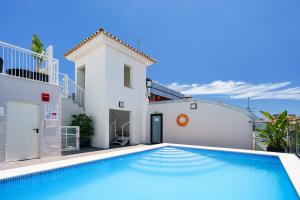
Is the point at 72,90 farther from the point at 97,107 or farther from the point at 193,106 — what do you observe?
the point at 193,106

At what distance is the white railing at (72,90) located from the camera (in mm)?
10493

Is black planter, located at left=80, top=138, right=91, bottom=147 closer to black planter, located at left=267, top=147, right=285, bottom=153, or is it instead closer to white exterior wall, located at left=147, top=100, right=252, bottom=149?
white exterior wall, located at left=147, top=100, right=252, bottom=149

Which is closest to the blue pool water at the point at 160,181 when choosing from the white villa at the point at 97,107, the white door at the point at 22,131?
the white door at the point at 22,131

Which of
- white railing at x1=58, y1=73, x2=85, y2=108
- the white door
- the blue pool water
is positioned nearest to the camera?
the blue pool water

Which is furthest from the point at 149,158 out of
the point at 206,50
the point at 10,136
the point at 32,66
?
the point at 206,50

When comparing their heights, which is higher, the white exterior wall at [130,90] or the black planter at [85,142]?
the white exterior wall at [130,90]

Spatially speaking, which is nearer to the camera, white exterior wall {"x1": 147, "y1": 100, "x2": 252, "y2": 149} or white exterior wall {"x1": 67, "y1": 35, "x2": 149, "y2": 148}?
white exterior wall {"x1": 67, "y1": 35, "x2": 149, "y2": 148}

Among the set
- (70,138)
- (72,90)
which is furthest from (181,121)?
(72,90)

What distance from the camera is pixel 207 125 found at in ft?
38.2

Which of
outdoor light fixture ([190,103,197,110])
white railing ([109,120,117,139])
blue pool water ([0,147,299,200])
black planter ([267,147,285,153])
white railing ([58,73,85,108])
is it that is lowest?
blue pool water ([0,147,299,200])

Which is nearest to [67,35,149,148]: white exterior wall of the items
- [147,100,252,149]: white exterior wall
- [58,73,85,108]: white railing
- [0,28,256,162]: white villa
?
[0,28,256,162]: white villa

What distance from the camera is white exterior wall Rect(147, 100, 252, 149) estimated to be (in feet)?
34.7

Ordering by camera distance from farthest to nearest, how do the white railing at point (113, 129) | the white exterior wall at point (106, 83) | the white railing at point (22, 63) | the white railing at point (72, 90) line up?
the white railing at point (113, 129), the white railing at point (72, 90), the white exterior wall at point (106, 83), the white railing at point (22, 63)

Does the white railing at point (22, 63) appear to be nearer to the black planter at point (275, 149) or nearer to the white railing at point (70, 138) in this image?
the white railing at point (70, 138)
